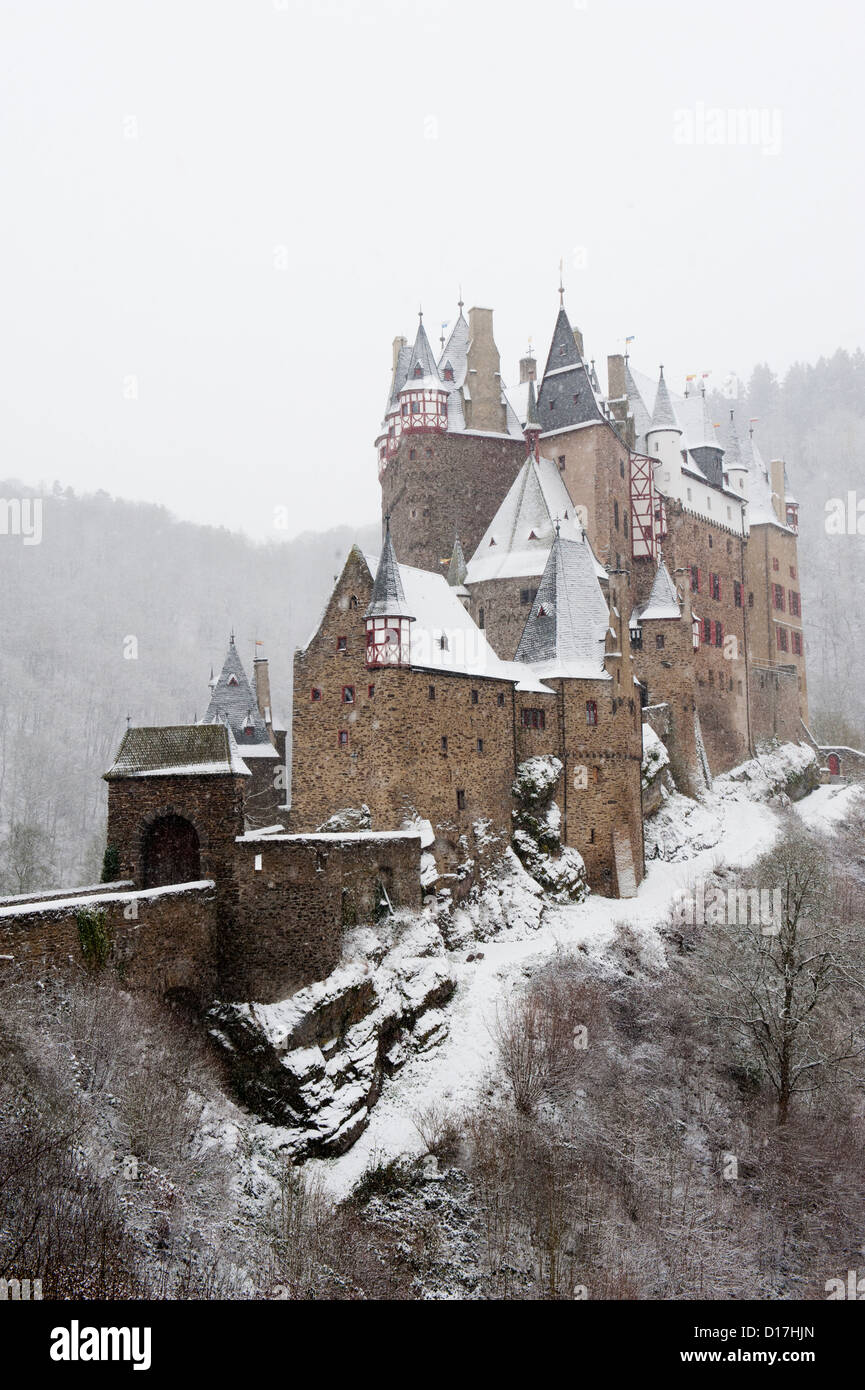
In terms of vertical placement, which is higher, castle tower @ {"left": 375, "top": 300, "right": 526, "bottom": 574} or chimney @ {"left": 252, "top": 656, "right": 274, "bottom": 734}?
castle tower @ {"left": 375, "top": 300, "right": 526, "bottom": 574}

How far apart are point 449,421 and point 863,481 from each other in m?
75.9

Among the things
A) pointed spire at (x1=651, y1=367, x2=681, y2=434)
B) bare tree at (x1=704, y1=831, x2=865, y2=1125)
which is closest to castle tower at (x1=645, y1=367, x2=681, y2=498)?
pointed spire at (x1=651, y1=367, x2=681, y2=434)

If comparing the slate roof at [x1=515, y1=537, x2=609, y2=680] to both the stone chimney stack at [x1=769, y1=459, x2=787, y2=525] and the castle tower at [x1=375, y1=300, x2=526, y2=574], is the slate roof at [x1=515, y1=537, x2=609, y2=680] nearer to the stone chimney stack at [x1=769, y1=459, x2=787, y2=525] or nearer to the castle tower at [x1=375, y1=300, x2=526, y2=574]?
the castle tower at [x1=375, y1=300, x2=526, y2=574]

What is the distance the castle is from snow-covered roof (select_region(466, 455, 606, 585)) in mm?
117

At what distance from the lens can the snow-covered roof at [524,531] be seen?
146 ft

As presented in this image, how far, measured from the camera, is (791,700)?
6103 cm

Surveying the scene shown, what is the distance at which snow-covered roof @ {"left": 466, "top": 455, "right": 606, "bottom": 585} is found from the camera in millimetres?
44375

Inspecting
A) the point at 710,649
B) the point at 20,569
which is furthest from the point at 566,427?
the point at 20,569

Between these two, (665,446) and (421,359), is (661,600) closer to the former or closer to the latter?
(665,446)

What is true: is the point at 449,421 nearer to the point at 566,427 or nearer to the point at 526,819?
the point at 566,427

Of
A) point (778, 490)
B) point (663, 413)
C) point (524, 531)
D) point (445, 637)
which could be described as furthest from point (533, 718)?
point (778, 490)

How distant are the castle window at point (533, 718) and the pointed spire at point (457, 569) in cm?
843

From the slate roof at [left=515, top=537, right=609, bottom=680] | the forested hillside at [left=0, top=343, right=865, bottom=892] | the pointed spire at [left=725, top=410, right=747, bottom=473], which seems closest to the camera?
the slate roof at [left=515, top=537, right=609, bottom=680]

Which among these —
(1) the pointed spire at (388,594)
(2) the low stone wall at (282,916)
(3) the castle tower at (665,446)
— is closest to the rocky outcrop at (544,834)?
(1) the pointed spire at (388,594)
